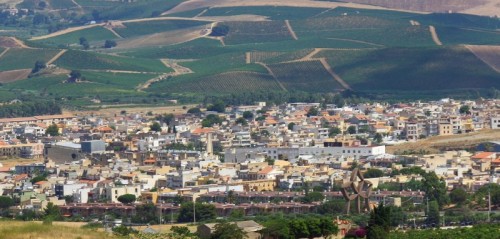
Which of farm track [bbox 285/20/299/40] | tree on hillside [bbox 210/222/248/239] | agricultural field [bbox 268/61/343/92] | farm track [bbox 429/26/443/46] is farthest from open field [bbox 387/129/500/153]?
farm track [bbox 285/20/299/40]

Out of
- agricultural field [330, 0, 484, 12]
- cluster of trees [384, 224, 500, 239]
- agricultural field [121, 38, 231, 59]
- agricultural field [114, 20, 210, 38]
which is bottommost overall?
cluster of trees [384, 224, 500, 239]

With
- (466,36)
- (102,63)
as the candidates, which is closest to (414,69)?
(102,63)

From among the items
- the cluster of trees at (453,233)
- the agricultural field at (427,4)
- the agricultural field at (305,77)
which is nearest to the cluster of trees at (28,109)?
the agricultural field at (305,77)

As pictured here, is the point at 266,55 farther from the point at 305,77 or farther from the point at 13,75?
the point at 13,75

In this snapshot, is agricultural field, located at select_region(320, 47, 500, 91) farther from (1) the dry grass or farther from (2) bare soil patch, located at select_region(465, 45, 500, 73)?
(1) the dry grass

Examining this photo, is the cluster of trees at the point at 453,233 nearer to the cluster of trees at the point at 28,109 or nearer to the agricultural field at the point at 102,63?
the cluster of trees at the point at 28,109

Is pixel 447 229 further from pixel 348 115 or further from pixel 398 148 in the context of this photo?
pixel 348 115
